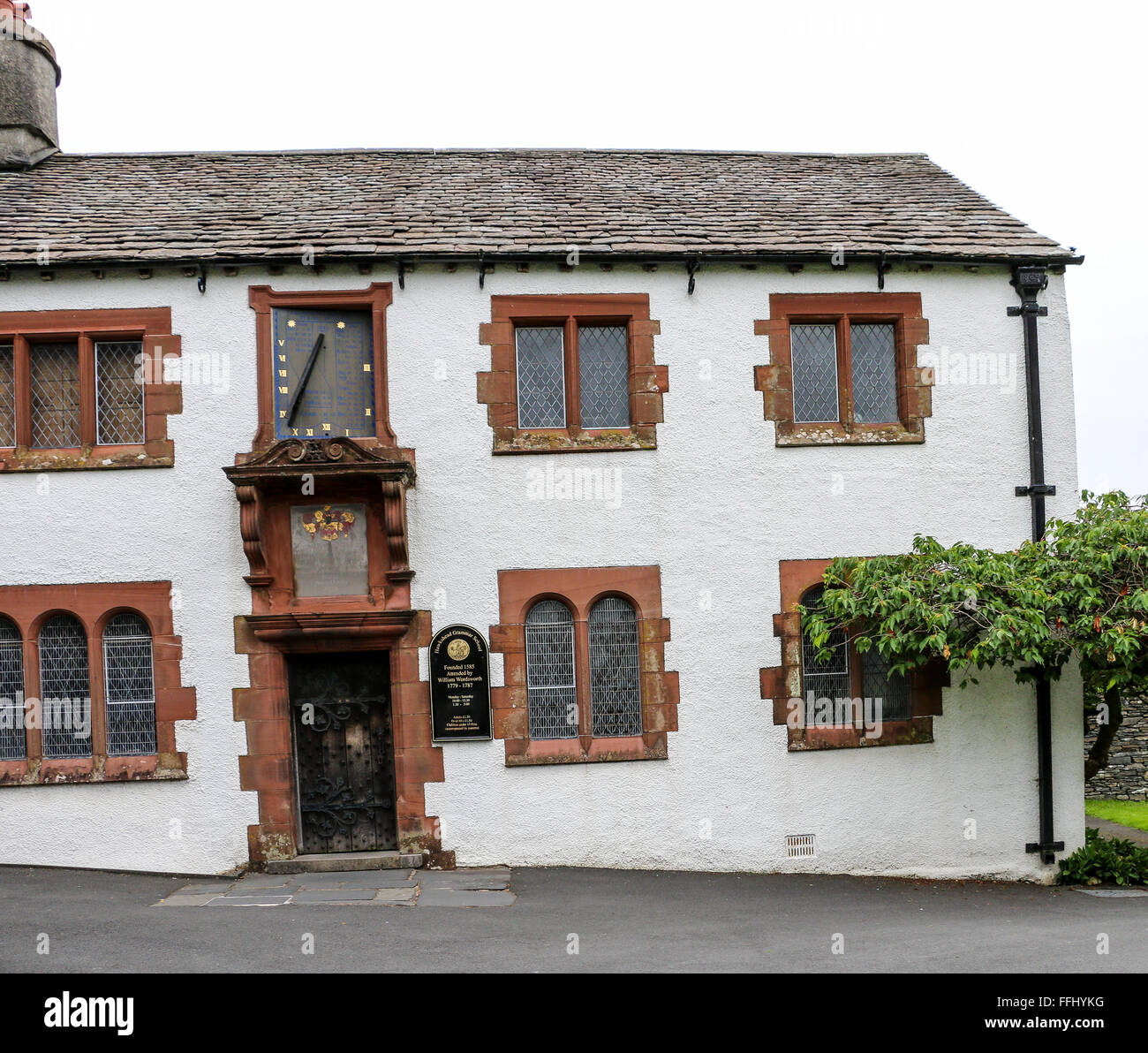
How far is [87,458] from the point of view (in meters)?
10.4

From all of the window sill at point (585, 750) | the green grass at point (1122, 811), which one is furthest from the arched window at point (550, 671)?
the green grass at point (1122, 811)

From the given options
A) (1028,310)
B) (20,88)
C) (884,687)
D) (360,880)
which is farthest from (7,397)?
(1028,310)

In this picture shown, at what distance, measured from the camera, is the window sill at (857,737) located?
10750 mm

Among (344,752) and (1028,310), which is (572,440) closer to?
(344,752)

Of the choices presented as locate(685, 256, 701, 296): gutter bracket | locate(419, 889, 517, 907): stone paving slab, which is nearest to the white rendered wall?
locate(685, 256, 701, 296): gutter bracket

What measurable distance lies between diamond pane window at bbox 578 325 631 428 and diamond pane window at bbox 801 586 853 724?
9.22 feet

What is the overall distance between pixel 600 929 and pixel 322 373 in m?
6.11

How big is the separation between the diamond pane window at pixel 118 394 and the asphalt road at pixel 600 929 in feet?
14.3

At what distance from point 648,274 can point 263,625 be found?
5370mm

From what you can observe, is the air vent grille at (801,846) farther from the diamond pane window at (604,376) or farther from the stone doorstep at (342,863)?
the diamond pane window at (604,376)

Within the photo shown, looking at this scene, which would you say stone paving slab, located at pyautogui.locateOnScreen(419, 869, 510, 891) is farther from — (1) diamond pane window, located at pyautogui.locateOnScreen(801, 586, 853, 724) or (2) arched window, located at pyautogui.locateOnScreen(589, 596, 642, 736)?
(1) diamond pane window, located at pyautogui.locateOnScreen(801, 586, 853, 724)

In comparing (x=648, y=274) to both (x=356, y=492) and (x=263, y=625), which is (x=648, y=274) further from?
(x=263, y=625)

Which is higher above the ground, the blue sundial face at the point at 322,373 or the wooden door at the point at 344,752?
the blue sundial face at the point at 322,373

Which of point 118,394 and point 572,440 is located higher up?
point 118,394
